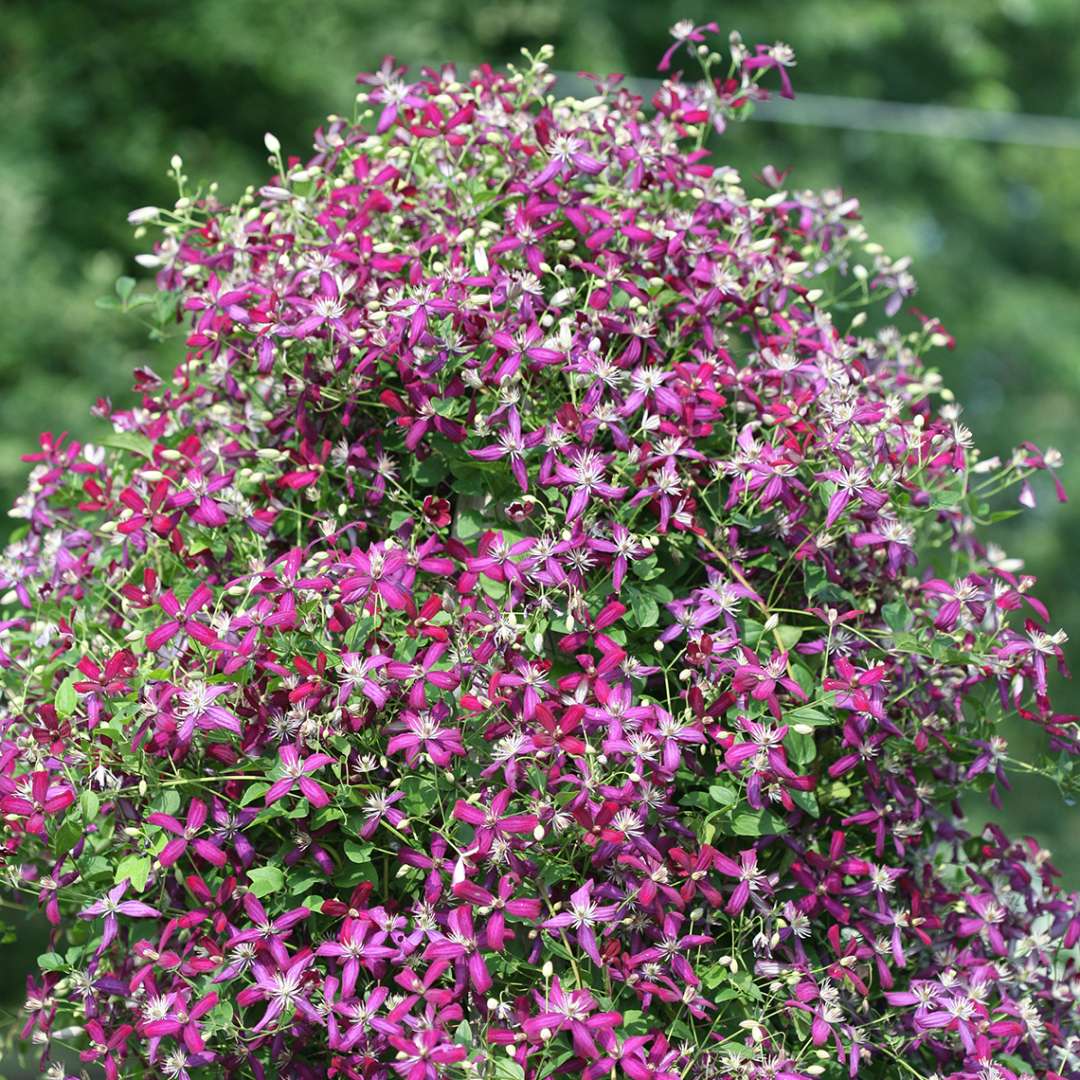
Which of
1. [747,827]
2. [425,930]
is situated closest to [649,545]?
[747,827]

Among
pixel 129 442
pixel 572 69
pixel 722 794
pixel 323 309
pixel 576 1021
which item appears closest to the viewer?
pixel 576 1021

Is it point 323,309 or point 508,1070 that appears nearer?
point 508,1070

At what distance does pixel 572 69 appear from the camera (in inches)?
308

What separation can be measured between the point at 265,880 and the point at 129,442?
0.64 meters

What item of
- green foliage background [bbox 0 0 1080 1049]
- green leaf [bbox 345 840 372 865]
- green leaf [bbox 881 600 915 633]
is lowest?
green leaf [bbox 345 840 372 865]

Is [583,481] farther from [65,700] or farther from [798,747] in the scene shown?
[65,700]

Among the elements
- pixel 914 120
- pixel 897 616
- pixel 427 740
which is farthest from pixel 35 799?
pixel 914 120

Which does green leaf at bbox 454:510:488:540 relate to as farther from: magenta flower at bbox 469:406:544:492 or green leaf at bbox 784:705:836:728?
green leaf at bbox 784:705:836:728

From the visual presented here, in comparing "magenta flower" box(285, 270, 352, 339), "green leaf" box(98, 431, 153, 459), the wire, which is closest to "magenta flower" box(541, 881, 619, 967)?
"magenta flower" box(285, 270, 352, 339)

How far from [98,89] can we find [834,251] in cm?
550

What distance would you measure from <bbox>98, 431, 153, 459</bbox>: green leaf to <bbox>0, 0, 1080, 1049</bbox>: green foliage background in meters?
2.40

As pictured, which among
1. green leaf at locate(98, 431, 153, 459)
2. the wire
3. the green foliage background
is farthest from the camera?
the wire

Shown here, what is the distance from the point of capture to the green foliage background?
5.59 metres

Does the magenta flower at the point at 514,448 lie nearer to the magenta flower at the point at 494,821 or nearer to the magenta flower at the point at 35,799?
the magenta flower at the point at 494,821
